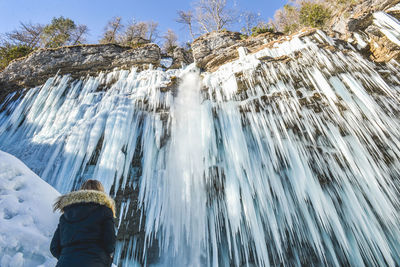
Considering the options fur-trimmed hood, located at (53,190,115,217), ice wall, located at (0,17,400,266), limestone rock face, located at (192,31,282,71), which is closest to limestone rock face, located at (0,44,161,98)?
limestone rock face, located at (192,31,282,71)

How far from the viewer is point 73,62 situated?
7988 millimetres

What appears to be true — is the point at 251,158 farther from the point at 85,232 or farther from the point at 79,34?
the point at 79,34

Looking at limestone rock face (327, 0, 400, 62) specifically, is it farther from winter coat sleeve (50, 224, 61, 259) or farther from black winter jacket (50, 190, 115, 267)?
winter coat sleeve (50, 224, 61, 259)

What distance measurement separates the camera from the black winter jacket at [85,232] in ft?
4.96

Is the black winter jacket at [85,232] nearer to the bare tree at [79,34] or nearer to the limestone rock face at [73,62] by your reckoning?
the limestone rock face at [73,62]

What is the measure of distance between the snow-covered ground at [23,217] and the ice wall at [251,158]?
2.13 meters

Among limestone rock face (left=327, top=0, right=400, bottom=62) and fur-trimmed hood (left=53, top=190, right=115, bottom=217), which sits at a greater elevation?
limestone rock face (left=327, top=0, right=400, bottom=62)

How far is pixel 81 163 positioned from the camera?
529 cm

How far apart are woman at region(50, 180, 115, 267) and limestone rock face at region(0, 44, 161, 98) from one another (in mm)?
7003

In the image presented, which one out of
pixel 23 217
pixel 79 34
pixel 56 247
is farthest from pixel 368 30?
pixel 79 34

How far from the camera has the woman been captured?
1.51 metres

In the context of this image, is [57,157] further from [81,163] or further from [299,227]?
[299,227]

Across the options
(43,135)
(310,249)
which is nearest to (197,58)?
(43,135)

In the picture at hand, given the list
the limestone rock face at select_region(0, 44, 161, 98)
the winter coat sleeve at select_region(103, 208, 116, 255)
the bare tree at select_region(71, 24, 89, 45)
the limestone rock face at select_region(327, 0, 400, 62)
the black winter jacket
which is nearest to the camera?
the black winter jacket
